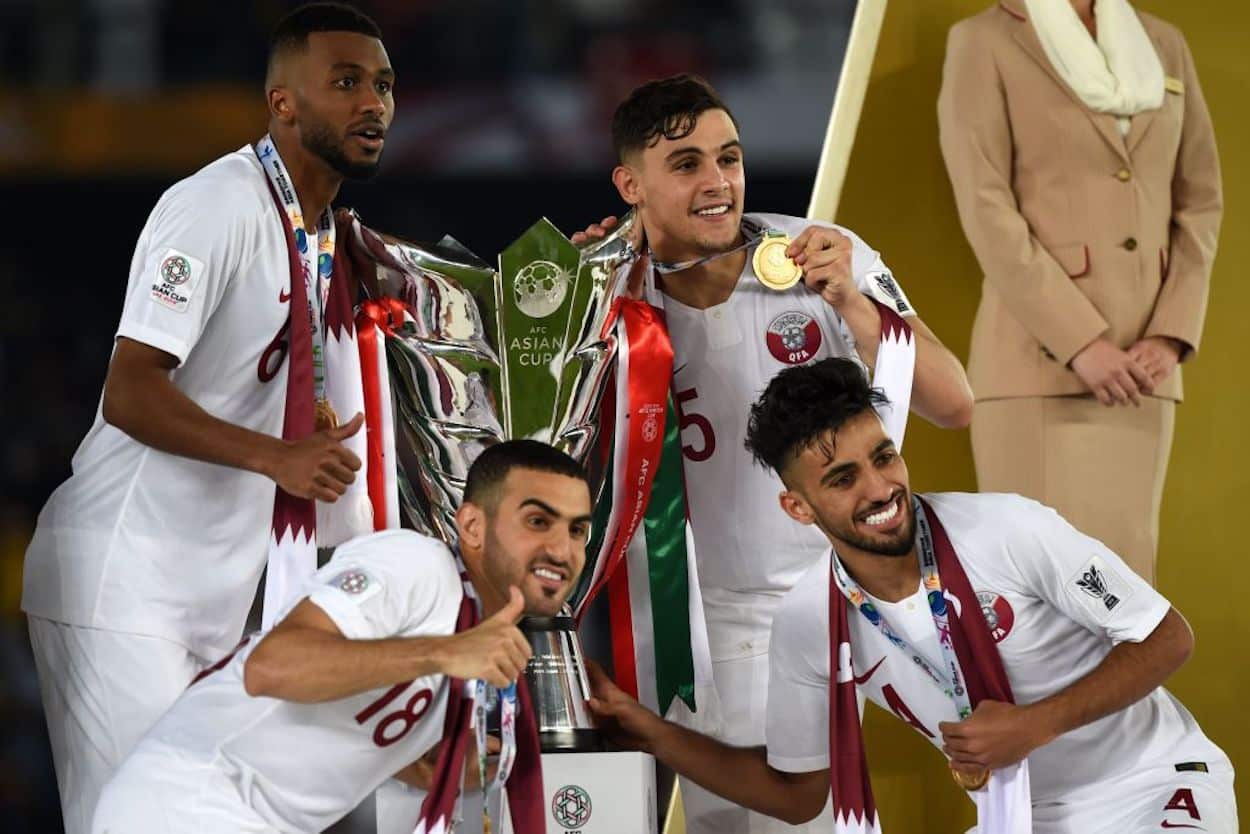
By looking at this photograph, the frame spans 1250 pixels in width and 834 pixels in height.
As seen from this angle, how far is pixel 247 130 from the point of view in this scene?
317 inches

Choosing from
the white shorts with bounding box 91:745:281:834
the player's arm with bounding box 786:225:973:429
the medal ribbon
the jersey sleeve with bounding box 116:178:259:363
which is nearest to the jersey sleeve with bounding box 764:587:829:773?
the player's arm with bounding box 786:225:973:429

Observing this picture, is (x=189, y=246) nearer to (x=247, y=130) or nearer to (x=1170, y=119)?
(x=1170, y=119)

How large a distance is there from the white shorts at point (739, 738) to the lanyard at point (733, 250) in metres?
0.74

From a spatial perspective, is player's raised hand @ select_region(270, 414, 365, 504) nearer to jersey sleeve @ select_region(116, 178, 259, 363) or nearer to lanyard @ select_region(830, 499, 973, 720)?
jersey sleeve @ select_region(116, 178, 259, 363)

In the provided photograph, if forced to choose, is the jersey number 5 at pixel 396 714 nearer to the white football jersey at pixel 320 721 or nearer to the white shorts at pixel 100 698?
the white football jersey at pixel 320 721

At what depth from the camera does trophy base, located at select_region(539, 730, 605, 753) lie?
301 cm

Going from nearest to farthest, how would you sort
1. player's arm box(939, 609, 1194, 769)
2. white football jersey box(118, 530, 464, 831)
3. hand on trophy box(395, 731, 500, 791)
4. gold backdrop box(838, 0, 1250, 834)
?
white football jersey box(118, 530, 464, 831), hand on trophy box(395, 731, 500, 791), player's arm box(939, 609, 1194, 769), gold backdrop box(838, 0, 1250, 834)

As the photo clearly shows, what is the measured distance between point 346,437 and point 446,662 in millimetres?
561

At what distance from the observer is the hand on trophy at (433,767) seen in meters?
2.77

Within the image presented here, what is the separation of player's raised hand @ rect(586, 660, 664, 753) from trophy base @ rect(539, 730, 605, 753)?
0.06 m

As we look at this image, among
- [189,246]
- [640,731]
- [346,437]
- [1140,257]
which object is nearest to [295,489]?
[346,437]

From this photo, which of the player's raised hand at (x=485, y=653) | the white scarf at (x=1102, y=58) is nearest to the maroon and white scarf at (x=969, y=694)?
the player's raised hand at (x=485, y=653)

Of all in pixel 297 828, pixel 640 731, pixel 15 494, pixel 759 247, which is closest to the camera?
pixel 297 828

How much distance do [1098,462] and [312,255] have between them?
1.86 m
